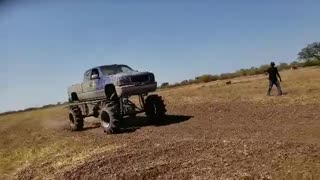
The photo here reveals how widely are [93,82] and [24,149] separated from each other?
444 centimetres

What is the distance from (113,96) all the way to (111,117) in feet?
4.53

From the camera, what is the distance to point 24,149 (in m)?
18.7

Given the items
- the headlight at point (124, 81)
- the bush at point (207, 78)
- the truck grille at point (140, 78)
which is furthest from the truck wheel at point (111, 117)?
the bush at point (207, 78)

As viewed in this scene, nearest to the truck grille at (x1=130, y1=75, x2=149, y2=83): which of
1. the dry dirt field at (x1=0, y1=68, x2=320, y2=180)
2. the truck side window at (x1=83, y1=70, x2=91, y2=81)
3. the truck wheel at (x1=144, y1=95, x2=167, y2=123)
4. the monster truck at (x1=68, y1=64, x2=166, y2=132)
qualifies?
the monster truck at (x1=68, y1=64, x2=166, y2=132)

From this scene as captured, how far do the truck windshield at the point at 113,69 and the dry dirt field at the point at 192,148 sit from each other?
2370mm

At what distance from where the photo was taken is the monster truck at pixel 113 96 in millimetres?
19750

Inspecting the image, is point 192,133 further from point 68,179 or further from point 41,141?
point 41,141

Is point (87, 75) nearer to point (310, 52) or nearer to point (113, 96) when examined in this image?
point (113, 96)

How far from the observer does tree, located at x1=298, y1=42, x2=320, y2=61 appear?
6669 cm

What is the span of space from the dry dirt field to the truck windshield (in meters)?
2.37

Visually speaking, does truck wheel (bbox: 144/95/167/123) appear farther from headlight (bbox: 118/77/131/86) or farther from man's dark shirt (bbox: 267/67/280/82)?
Result: man's dark shirt (bbox: 267/67/280/82)

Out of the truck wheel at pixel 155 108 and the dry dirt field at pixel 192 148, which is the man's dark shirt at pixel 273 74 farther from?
the truck wheel at pixel 155 108

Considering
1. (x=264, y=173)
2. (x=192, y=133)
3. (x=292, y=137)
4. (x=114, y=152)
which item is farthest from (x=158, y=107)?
(x=264, y=173)

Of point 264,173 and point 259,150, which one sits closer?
point 264,173
